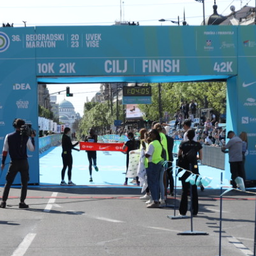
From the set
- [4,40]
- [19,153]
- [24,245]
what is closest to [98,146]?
[4,40]

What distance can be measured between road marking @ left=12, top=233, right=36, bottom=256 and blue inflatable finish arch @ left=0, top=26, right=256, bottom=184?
7843mm

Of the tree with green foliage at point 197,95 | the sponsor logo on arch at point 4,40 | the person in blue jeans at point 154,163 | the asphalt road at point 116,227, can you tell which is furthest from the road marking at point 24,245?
the tree with green foliage at point 197,95

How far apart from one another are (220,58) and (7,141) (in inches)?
290

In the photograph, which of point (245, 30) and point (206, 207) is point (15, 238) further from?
point (245, 30)

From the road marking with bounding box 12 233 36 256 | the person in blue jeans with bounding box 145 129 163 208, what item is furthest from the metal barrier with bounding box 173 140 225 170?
the road marking with bounding box 12 233 36 256

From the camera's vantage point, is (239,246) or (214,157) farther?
(214,157)

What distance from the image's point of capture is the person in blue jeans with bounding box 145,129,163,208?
36.0ft

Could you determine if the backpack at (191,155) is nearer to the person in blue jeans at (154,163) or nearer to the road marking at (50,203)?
the person in blue jeans at (154,163)

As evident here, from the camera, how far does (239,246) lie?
24.0 ft

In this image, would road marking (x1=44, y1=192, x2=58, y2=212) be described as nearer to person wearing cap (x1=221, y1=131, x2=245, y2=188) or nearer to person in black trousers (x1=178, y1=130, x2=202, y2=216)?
person in black trousers (x1=178, y1=130, x2=202, y2=216)

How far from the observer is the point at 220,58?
51.8ft

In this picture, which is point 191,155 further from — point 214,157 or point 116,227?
point 214,157

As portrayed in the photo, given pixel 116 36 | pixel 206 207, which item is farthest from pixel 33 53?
pixel 206 207

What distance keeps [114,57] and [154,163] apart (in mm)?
5424
